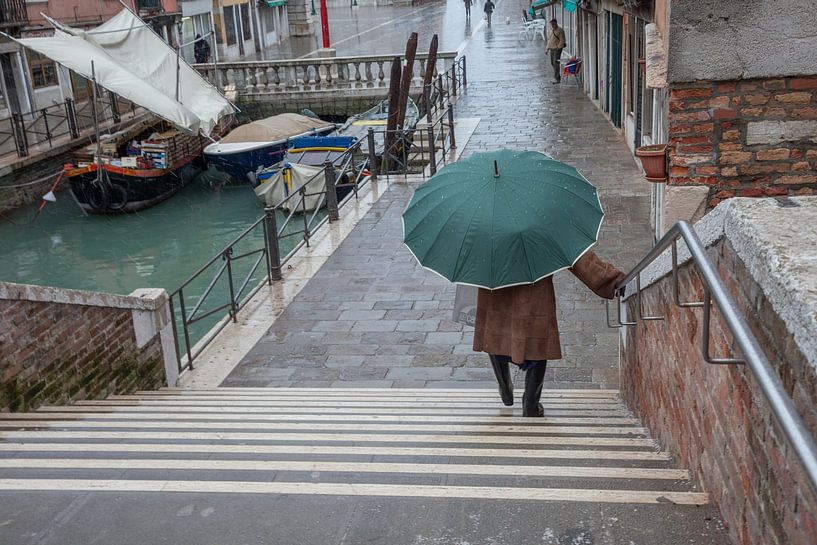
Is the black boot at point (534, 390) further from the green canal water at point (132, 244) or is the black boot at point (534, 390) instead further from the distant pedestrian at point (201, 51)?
the distant pedestrian at point (201, 51)

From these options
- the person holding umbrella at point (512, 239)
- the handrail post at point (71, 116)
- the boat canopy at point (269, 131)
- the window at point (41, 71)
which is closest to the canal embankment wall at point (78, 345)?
the person holding umbrella at point (512, 239)

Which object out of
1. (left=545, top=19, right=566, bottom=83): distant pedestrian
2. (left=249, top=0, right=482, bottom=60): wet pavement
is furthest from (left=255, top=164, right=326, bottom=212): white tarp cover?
(left=249, top=0, right=482, bottom=60): wet pavement

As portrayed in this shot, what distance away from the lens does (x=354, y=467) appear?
11.9 feet

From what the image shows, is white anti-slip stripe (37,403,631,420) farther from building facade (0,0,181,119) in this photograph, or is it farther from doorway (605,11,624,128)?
building facade (0,0,181,119)

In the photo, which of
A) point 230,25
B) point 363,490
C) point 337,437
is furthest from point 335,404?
point 230,25

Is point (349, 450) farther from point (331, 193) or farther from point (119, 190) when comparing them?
point (119, 190)

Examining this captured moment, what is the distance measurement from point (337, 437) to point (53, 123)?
67.3 feet

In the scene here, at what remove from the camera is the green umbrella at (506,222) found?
427 cm

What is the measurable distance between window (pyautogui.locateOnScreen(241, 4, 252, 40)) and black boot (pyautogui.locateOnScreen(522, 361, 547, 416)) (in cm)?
3669

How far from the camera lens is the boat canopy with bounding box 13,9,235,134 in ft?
58.2

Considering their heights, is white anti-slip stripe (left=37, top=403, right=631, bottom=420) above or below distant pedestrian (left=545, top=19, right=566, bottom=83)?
below

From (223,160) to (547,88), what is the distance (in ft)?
28.8

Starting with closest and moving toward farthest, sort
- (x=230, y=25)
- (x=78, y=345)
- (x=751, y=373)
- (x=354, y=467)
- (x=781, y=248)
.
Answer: (x=751, y=373) → (x=781, y=248) → (x=354, y=467) → (x=78, y=345) → (x=230, y=25)

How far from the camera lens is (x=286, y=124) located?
21375 mm
